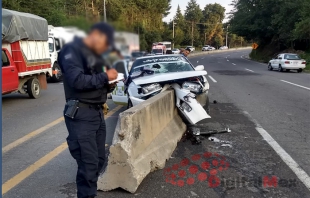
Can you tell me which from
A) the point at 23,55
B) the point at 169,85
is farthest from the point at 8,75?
the point at 169,85

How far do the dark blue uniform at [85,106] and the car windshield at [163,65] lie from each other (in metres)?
5.15

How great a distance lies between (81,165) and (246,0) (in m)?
46.4

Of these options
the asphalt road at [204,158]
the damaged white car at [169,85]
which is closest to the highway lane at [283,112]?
the asphalt road at [204,158]

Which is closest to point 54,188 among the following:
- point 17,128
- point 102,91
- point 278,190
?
point 102,91

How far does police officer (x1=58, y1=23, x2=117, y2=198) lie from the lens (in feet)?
9.73

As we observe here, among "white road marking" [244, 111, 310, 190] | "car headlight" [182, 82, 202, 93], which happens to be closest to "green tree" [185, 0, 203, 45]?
"car headlight" [182, 82, 202, 93]

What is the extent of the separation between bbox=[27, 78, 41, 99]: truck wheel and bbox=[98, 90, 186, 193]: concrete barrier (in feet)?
25.0

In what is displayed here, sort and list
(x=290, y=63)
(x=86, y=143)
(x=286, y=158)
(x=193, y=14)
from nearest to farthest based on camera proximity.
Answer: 1. (x=86, y=143)
2. (x=286, y=158)
3. (x=290, y=63)
4. (x=193, y=14)

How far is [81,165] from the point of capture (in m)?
3.38

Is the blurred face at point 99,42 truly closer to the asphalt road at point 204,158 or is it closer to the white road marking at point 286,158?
the asphalt road at point 204,158

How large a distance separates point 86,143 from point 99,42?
1.03m

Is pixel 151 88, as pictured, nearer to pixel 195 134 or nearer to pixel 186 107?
pixel 186 107

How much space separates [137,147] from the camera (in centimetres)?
449

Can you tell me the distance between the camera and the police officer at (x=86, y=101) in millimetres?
2965
